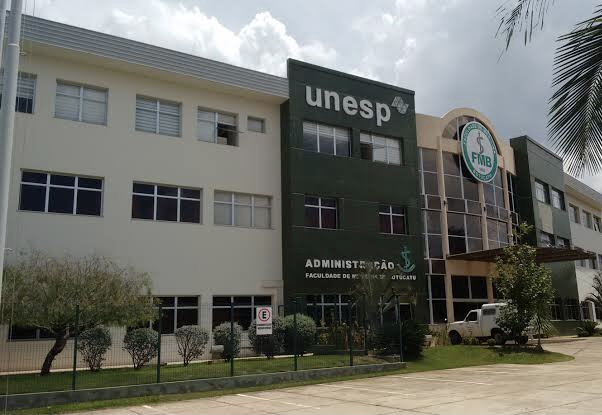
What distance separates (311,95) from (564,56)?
77.4ft

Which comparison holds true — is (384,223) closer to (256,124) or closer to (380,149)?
(380,149)

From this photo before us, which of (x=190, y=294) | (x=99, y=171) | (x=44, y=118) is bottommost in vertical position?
(x=190, y=294)

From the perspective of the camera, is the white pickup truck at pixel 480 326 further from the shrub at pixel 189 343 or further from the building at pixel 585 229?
→ the building at pixel 585 229

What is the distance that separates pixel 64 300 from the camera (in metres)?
16.4

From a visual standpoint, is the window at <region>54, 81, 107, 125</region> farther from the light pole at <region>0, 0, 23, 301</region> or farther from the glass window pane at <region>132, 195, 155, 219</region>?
the light pole at <region>0, 0, 23, 301</region>

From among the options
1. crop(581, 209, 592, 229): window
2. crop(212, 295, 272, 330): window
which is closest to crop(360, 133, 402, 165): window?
crop(212, 295, 272, 330): window

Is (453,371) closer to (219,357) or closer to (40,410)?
(219,357)

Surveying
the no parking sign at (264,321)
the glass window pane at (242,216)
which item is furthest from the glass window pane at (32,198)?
the no parking sign at (264,321)

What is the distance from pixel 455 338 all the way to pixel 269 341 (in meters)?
13.4

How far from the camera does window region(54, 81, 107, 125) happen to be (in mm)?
22281

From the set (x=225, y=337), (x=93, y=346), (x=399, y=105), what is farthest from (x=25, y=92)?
(x=399, y=105)

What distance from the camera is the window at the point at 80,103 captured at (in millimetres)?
22281

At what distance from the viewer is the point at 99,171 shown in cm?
2238

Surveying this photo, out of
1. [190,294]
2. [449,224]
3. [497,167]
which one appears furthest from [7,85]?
[497,167]
